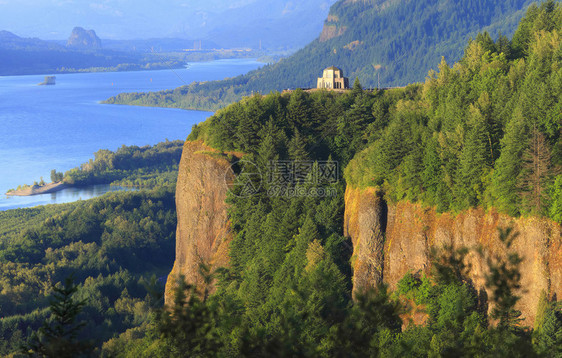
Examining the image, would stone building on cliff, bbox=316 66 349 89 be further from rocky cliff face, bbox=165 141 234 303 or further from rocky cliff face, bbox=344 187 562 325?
rocky cliff face, bbox=344 187 562 325

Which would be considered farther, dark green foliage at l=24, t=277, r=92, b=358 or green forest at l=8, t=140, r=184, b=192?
green forest at l=8, t=140, r=184, b=192

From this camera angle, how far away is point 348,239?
131ft

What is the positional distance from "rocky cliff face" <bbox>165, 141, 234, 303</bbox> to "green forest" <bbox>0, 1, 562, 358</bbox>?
1239 millimetres

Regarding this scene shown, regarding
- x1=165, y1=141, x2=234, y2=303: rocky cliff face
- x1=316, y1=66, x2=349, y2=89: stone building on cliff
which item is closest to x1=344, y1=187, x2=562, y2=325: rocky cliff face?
x1=165, y1=141, x2=234, y2=303: rocky cliff face

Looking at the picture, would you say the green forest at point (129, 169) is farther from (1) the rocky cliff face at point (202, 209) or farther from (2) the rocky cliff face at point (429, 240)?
(2) the rocky cliff face at point (429, 240)

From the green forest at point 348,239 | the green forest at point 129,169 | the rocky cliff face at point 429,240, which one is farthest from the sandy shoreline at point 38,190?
the rocky cliff face at point 429,240

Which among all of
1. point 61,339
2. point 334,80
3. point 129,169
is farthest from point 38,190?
point 61,339

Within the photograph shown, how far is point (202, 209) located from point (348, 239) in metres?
14.7

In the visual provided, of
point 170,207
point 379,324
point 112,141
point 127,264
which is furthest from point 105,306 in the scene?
point 112,141

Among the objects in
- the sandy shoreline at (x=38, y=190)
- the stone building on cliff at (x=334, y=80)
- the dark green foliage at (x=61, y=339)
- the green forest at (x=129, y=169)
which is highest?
the stone building on cliff at (x=334, y=80)

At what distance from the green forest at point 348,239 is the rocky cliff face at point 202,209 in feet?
4.06

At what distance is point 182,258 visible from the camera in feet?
172

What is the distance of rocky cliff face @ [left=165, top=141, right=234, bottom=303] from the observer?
4762 cm

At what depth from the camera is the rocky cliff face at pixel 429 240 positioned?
27312mm
